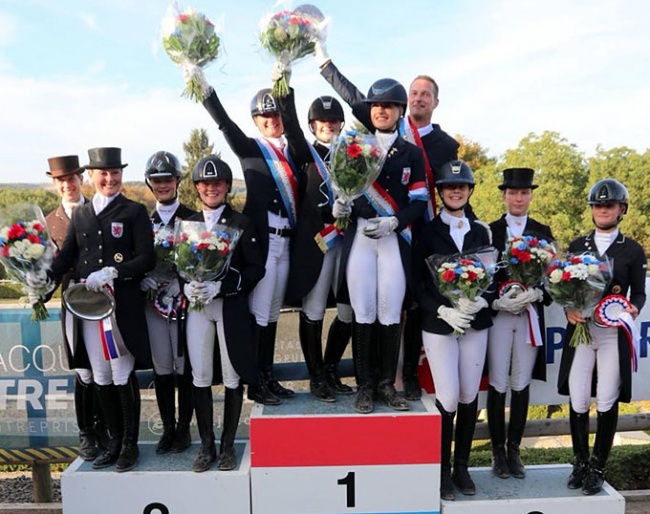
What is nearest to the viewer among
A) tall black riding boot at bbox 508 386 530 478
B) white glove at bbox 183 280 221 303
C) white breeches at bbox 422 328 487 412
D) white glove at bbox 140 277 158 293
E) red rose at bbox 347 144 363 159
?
red rose at bbox 347 144 363 159

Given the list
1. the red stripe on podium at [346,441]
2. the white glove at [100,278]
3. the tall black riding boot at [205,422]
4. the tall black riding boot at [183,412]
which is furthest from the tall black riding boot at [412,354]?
the white glove at [100,278]

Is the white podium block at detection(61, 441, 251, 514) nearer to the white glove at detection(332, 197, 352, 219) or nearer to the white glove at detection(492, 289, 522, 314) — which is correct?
the white glove at detection(332, 197, 352, 219)

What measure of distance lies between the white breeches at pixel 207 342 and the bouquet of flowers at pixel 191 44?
1.45 meters

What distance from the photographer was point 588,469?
400cm

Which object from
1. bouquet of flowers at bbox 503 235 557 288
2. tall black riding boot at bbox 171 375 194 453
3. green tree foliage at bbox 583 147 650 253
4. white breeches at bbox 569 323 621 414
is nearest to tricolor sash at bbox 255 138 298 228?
tall black riding boot at bbox 171 375 194 453

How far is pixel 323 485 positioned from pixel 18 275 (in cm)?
238

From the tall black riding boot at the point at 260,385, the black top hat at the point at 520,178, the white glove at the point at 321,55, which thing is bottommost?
the tall black riding boot at the point at 260,385

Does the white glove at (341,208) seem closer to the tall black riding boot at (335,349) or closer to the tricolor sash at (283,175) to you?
the tricolor sash at (283,175)

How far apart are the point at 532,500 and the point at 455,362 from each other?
1083 mm

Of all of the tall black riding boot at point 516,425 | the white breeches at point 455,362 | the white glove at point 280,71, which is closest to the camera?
the white glove at point 280,71

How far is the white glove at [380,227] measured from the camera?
141 inches

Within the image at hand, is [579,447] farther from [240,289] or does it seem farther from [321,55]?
[321,55]

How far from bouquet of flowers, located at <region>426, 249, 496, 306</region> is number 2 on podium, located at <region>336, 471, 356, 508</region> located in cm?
135

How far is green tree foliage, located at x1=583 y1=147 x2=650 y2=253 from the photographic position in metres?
22.3
